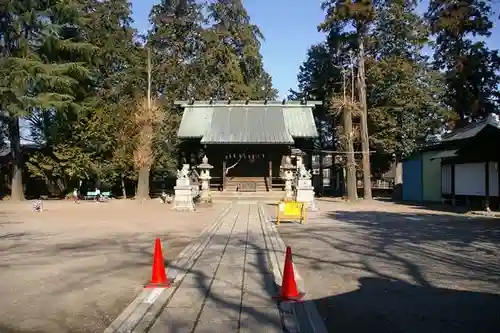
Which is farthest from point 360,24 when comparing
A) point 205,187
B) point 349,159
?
point 205,187

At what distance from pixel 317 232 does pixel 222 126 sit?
2086 centimetres

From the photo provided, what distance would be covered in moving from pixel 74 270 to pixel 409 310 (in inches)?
224

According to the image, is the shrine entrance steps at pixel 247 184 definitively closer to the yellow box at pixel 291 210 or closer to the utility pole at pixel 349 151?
the utility pole at pixel 349 151

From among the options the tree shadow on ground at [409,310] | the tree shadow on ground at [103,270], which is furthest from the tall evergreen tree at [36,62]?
the tree shadow on ground at [409,310]

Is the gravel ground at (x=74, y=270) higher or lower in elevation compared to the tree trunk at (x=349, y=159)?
lower

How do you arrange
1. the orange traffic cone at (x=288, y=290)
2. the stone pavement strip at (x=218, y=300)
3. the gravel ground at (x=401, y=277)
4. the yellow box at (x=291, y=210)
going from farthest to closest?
1. the yellow box at (x=291, y=210)
2. the orange traffic cone at (x=288, y=290)
3. the gravel ground at (x=401, y=277)
4. the stone pavement strip at (x=218, y=300)

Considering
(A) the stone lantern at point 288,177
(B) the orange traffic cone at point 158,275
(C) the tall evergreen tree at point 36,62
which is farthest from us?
(C) the tall evergreen tree at point 36,62

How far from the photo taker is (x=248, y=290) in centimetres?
695

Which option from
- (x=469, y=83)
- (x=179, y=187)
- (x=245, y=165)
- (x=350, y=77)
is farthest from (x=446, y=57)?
(x=179, y=187)

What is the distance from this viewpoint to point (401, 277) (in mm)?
8094

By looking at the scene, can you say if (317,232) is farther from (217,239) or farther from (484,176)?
(484,176)

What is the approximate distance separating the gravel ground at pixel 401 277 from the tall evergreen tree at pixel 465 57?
2903 centimetres

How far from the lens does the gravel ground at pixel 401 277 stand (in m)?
5.65

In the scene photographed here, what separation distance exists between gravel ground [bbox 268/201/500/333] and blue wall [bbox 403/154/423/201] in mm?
21366
